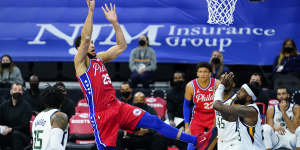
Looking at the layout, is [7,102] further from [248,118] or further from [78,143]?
[248,118]

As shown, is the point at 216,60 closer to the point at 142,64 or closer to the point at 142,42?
the point at 142,64

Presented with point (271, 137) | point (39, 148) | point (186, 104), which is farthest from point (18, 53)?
point (39, 148)

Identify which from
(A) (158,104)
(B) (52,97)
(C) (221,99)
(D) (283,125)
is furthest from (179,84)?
(B) (52,97)

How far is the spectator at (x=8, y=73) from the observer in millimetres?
11367

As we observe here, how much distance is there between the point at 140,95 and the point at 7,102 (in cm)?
253

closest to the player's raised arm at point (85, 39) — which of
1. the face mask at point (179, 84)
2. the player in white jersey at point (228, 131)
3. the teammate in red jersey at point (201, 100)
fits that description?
the player in white jersey at point (228, 131)

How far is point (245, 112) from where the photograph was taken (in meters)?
6.20

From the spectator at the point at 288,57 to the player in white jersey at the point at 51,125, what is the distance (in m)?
6.28

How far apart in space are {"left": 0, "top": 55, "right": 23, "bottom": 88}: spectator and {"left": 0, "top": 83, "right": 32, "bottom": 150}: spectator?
3.78 ft

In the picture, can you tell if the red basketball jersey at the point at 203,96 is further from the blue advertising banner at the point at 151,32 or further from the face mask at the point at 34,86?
the face mask at the point at 34,86

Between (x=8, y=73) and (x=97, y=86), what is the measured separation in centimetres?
535

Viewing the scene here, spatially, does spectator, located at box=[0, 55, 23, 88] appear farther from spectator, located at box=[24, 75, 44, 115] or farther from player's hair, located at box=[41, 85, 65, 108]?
player's hair, located at box=[41, 85, 65, 108]

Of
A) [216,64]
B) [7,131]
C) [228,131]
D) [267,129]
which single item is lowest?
[7,131]

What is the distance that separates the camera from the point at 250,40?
11797 millimetres
